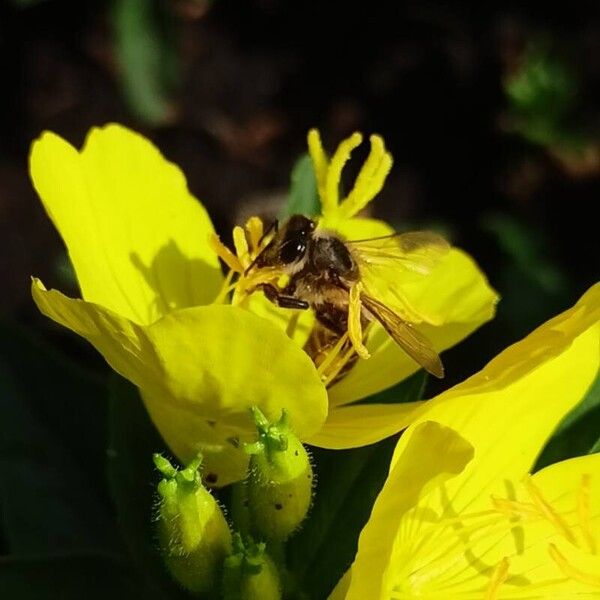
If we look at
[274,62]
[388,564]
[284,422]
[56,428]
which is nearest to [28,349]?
[56,428]

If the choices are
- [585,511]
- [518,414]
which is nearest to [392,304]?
[518,414]

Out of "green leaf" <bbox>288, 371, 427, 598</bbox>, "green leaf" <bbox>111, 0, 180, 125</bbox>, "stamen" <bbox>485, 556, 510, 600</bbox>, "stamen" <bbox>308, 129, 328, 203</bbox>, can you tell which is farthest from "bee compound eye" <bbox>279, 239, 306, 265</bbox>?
"green leaf" <bbox>111, 0, 180, 125</bbox>

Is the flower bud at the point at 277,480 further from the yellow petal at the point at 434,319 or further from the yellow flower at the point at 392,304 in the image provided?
the yellow petal at the point at 434,319

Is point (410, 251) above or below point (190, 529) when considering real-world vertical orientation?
above

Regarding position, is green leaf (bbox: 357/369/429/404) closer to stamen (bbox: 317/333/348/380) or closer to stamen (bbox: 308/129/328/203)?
stamen (bbox: 317/333/348/380)

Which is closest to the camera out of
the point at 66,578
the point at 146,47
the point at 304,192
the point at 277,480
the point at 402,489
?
the point at 402,489

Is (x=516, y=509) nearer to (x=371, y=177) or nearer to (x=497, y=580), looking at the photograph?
(x=497, y=580)
